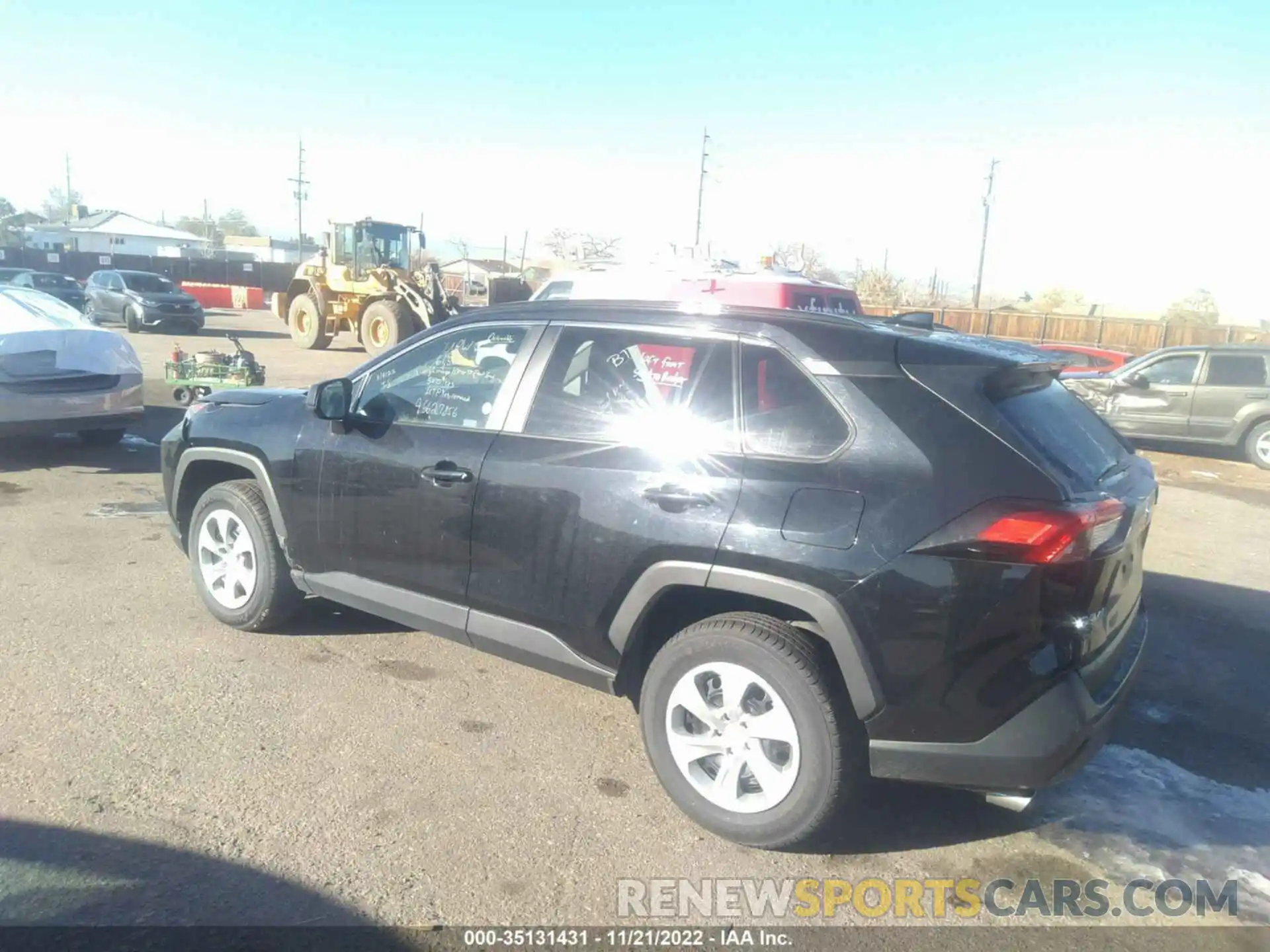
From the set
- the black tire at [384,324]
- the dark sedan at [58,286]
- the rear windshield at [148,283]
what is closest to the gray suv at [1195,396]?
the black tire at [384,324]

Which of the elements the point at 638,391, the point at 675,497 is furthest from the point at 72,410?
the point at 675,497

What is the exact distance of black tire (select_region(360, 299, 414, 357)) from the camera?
21016mm

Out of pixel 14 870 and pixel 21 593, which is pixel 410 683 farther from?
pixel 21 593

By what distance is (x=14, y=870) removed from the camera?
291 cm

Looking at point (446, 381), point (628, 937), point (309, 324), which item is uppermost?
point (446, 381)

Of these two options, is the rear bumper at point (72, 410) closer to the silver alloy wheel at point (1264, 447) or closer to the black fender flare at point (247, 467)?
the black fender flare at point (247, 467)

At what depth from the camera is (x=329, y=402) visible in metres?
4.34

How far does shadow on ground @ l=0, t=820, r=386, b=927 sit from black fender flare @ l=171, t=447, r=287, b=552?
176cm

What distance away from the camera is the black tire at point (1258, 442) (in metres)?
11.7

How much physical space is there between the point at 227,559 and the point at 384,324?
17.2 meters

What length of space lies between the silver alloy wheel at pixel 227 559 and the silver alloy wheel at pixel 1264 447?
11.8 meters

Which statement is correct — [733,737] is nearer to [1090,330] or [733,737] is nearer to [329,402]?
[329,402]

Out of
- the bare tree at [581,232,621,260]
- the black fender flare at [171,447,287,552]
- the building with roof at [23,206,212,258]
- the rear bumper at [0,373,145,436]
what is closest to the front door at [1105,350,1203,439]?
the bare tree at [581,232,621,260]

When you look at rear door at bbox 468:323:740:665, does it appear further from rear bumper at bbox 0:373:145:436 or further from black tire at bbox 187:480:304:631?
rear bumper at bbox 0:373:145:436
